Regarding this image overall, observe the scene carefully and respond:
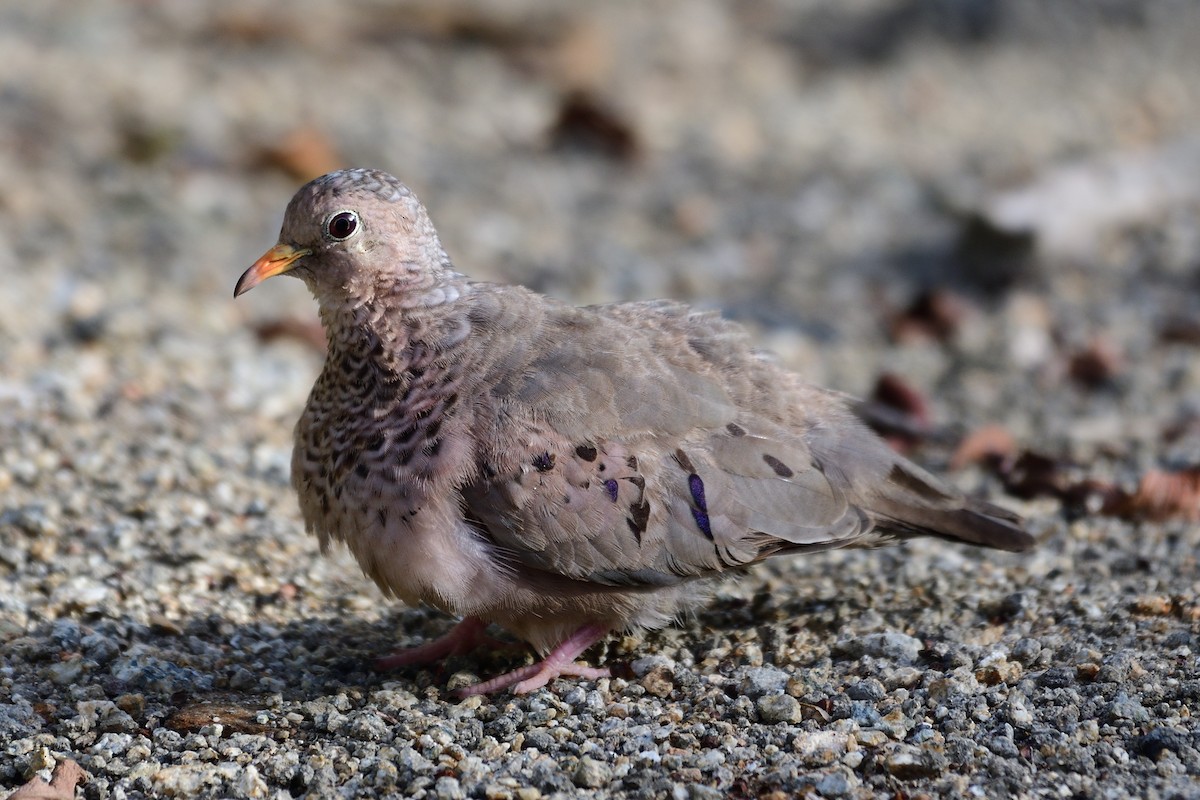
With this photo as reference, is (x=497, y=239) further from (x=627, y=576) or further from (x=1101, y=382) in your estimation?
(x=627, y=576)

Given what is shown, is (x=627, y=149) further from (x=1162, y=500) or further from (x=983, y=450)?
(x=1162, y=500)

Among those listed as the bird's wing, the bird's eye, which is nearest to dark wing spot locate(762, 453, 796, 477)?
the bird's wing

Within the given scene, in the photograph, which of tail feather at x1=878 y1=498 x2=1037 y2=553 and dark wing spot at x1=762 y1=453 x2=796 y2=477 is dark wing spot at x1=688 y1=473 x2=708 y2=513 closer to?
dark wing spot at x1=762 y1=453 x2=796 y2=477

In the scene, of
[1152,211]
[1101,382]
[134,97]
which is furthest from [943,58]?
[134,97]

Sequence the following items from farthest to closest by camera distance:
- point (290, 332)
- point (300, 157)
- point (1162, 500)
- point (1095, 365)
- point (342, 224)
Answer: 1. point (300, 157)
2. point (1095, 365)
3. point (290, 332)
4. point (1162, 500)
5. point (342, 224)

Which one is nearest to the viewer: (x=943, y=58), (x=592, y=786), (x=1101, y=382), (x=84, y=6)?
(x=592, y=786)

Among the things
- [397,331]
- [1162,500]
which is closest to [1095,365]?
[1162,500]

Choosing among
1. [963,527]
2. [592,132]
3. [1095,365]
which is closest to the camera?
[963,527]
